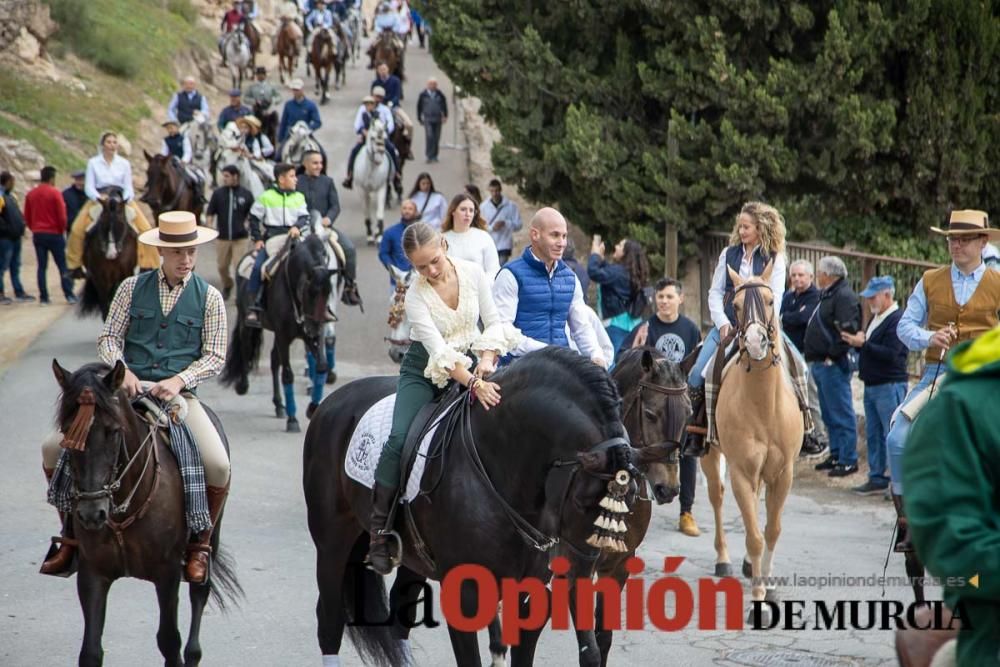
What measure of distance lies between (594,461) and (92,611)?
311 centimetres

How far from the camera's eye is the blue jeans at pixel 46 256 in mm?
23141

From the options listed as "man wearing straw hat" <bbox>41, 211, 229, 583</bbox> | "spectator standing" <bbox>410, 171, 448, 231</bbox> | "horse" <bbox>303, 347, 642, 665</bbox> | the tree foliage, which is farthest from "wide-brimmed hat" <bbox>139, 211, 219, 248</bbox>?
"spectator standing" <bbox>410, 171, 448, 231</bbox>

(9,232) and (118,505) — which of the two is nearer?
(118,505)

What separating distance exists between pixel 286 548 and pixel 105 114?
2518cm

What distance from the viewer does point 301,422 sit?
54.1 feet

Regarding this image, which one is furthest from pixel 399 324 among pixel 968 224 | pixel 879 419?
pixel 968 224

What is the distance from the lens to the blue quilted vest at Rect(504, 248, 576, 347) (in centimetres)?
859

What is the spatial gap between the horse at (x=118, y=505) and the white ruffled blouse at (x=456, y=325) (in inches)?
63.3

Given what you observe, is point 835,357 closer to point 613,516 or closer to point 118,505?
point 613,516

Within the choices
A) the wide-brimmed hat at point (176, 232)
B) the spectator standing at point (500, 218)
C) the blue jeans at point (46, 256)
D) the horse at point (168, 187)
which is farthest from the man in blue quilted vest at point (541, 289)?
the blue jeans at point (46, 256)

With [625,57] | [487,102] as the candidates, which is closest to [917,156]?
[625,57]

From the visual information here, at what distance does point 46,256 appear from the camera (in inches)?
922

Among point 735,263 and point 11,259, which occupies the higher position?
point 735,263

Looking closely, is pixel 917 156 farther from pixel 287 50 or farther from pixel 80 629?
pixel 287 50
